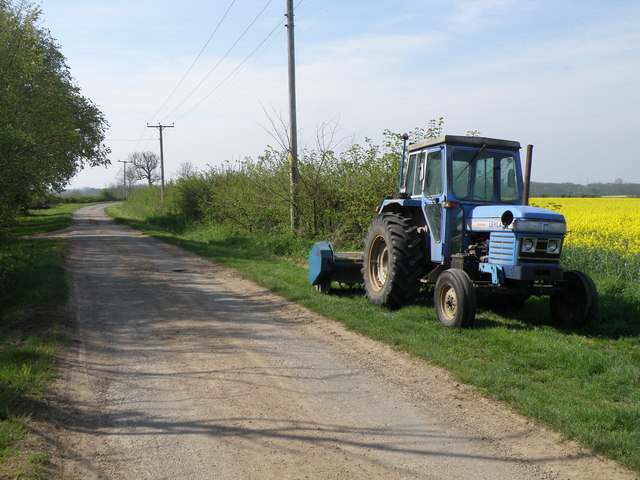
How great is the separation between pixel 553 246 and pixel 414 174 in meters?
2.64

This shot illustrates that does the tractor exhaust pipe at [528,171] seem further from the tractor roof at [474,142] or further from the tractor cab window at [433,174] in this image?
the tractor cab window at [433,174]

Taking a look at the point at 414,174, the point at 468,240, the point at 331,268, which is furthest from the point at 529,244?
the point at 331,268

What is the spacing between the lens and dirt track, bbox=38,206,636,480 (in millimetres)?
3799

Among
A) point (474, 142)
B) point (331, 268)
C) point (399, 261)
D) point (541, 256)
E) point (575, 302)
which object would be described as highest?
point (474, 142)

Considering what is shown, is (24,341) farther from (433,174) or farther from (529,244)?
(529,244)

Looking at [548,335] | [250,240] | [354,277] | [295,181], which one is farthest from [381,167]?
[548,335]

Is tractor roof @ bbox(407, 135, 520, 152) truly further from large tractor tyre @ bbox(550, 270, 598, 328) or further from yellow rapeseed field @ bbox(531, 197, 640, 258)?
yellow rapeseed field @ bbox(531, 197, 640, 258)

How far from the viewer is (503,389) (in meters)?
5.14

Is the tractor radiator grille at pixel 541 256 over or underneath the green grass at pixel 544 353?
A: over

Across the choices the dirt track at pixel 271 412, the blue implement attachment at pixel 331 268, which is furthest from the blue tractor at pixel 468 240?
the dirt track at pixel 271 412

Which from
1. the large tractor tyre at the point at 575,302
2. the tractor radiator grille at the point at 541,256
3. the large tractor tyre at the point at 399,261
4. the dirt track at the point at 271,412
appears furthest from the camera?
the large tractor tyre at the point at 399,261

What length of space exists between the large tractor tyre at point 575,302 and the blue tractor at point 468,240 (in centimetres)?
1

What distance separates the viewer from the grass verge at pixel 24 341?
152 inches

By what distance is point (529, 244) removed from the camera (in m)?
7.16
